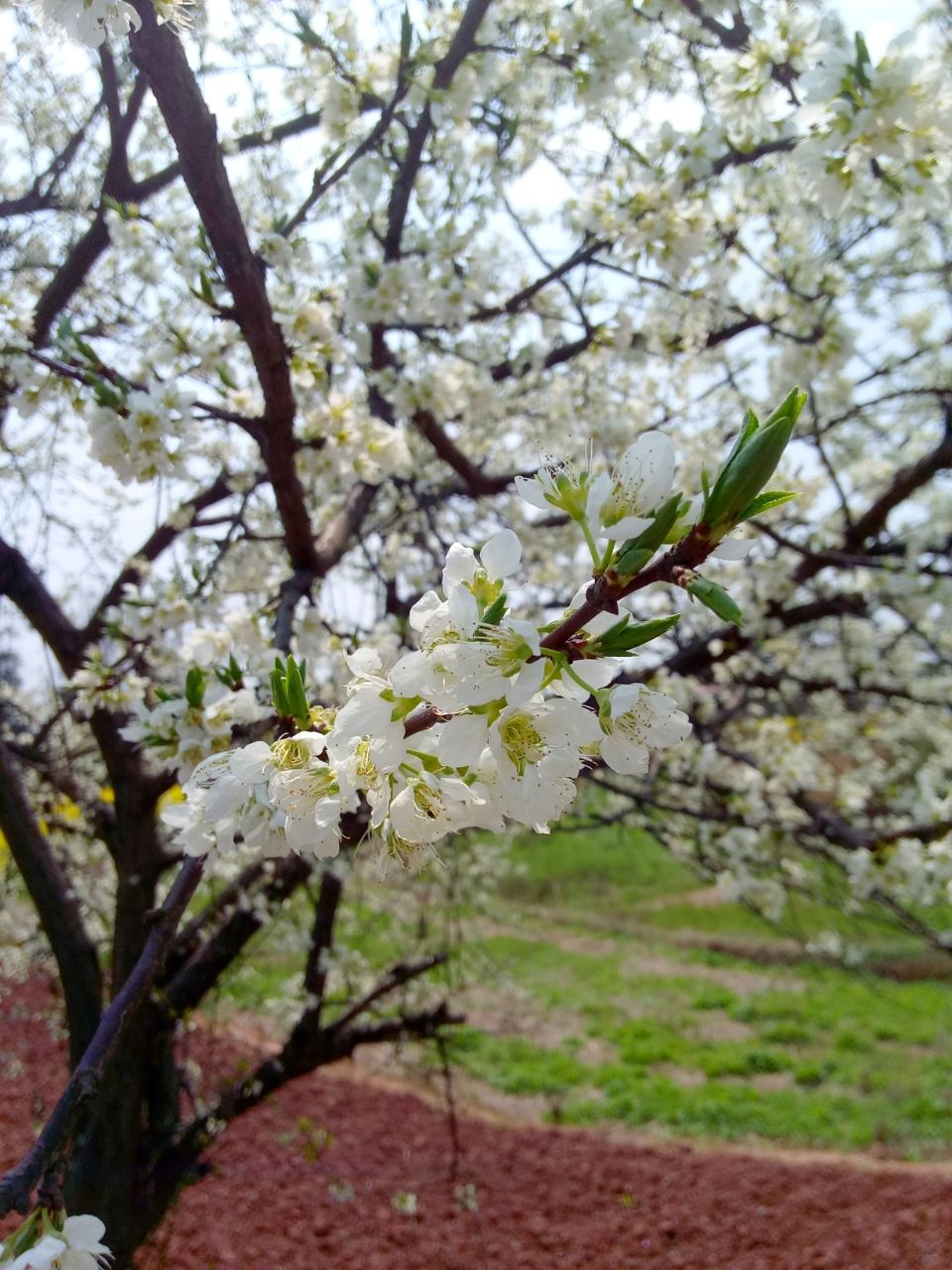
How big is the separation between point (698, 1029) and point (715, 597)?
7.36 meters

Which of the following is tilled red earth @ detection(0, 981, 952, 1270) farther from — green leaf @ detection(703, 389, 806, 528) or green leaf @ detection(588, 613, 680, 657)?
green leaf @ detection(703, 389, 806, 528)

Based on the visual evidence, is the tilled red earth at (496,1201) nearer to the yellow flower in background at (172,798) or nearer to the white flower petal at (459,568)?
the yellow flower in background at (172,798)

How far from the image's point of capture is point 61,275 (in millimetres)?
3119

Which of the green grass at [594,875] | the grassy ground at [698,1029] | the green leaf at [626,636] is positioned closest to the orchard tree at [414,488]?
the green leaf at [626,636]

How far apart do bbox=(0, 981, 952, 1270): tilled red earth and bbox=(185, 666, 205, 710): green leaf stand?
2690 millimetres

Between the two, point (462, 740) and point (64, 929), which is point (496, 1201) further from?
point (462, 740)

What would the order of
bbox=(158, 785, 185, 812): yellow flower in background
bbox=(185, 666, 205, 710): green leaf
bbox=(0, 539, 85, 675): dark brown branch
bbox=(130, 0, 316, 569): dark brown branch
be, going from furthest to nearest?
bbox=(0, 539, 85, 675): dark brown branch < bbox=(158, 785, 185, 812): yellow flower in background < bbox=(185, 666, 205, 710): green leaf < bbox=(130, 0, 316, 569): dark brown branch

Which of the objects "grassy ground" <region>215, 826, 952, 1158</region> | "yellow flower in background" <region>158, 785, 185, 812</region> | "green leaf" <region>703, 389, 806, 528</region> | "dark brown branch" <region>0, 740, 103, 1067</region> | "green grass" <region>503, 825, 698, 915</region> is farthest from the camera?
"green grass" <region>503, 825, 698, 915</region>

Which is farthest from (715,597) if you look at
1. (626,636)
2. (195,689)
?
(195,689)

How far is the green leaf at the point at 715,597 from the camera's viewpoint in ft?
2.27

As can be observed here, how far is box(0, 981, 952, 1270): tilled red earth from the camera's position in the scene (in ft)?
12.2

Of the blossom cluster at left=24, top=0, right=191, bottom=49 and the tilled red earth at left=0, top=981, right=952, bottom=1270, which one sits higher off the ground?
the blossom cluster at left=24, top=0, right=191, bottom=49

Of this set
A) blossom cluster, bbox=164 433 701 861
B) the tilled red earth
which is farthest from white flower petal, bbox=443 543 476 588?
the tilled red earth

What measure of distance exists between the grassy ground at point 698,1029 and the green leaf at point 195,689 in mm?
2970
